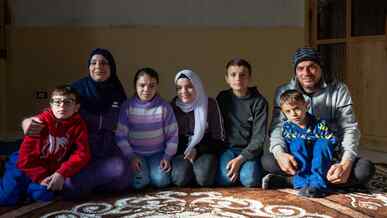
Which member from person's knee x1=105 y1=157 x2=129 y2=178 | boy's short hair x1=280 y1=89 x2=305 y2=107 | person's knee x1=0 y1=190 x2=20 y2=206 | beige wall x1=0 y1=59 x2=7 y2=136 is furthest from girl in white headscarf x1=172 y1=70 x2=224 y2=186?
beige wall x1=0 y1=59 x2=7 y2=136

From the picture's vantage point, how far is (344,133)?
7.22 feet

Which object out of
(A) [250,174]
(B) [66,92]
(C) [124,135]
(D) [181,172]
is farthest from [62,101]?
(A) [250,174]

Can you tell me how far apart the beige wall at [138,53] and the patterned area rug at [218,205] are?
194 centimetres

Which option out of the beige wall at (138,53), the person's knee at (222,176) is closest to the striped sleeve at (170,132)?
the person's knee at (222,176)

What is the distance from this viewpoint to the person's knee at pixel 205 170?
222 centimetres

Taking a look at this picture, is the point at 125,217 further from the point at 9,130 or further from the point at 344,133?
the point at 9,130

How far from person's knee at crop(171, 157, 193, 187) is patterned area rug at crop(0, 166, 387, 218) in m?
0.05

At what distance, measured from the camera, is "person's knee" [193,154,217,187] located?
222 cm

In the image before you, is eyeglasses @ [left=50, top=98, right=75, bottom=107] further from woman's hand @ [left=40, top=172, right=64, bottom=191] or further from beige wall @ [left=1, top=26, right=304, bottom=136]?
beige wall @ [left=1, top=26, right=304, bottom=136]

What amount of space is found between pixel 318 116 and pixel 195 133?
603 millimetres

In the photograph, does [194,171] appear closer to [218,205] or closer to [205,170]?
[205,170]

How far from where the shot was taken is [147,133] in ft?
7.40

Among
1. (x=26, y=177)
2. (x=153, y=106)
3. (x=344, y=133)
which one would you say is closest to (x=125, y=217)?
(x=26, y=177)

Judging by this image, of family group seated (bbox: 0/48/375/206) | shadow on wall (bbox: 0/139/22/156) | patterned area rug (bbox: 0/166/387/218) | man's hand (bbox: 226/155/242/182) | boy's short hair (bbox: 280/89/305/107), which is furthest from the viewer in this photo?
shadow on wall (bbox: 0/139/22/156)
